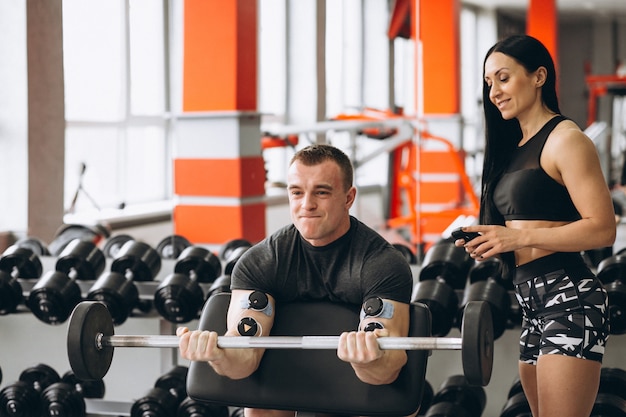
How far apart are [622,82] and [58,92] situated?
579cm

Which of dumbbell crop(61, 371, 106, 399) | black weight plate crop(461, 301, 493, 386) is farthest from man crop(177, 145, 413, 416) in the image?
dumbbell crop(61, 371, 106, 399)

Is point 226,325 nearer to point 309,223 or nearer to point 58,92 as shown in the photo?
point 309,223

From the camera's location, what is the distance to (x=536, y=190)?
148 centimetres

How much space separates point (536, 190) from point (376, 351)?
0.40 m

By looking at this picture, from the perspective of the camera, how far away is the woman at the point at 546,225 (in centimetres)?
144

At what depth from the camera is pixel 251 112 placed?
4.12m

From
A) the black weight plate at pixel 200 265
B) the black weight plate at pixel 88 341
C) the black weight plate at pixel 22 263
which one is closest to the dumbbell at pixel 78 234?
the black weight plate at pixel 22 263

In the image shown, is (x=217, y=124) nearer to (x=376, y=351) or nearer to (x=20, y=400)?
(x=20, y=400)

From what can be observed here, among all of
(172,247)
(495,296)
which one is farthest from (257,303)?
(172,247)

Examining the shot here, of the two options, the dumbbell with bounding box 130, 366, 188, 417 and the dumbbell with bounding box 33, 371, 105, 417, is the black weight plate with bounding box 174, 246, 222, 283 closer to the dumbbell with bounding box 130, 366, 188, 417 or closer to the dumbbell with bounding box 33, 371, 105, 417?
the dumbbell with bounding box 130, 366, 188, 417

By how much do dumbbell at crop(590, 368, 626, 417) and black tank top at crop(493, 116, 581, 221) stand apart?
2.38ft

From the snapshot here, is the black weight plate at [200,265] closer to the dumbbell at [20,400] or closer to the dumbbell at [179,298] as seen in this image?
the dumbbell at [179,298]

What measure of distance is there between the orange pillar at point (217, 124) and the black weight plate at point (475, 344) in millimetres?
2795

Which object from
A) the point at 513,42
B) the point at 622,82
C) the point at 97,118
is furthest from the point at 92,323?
the point at 622,82
